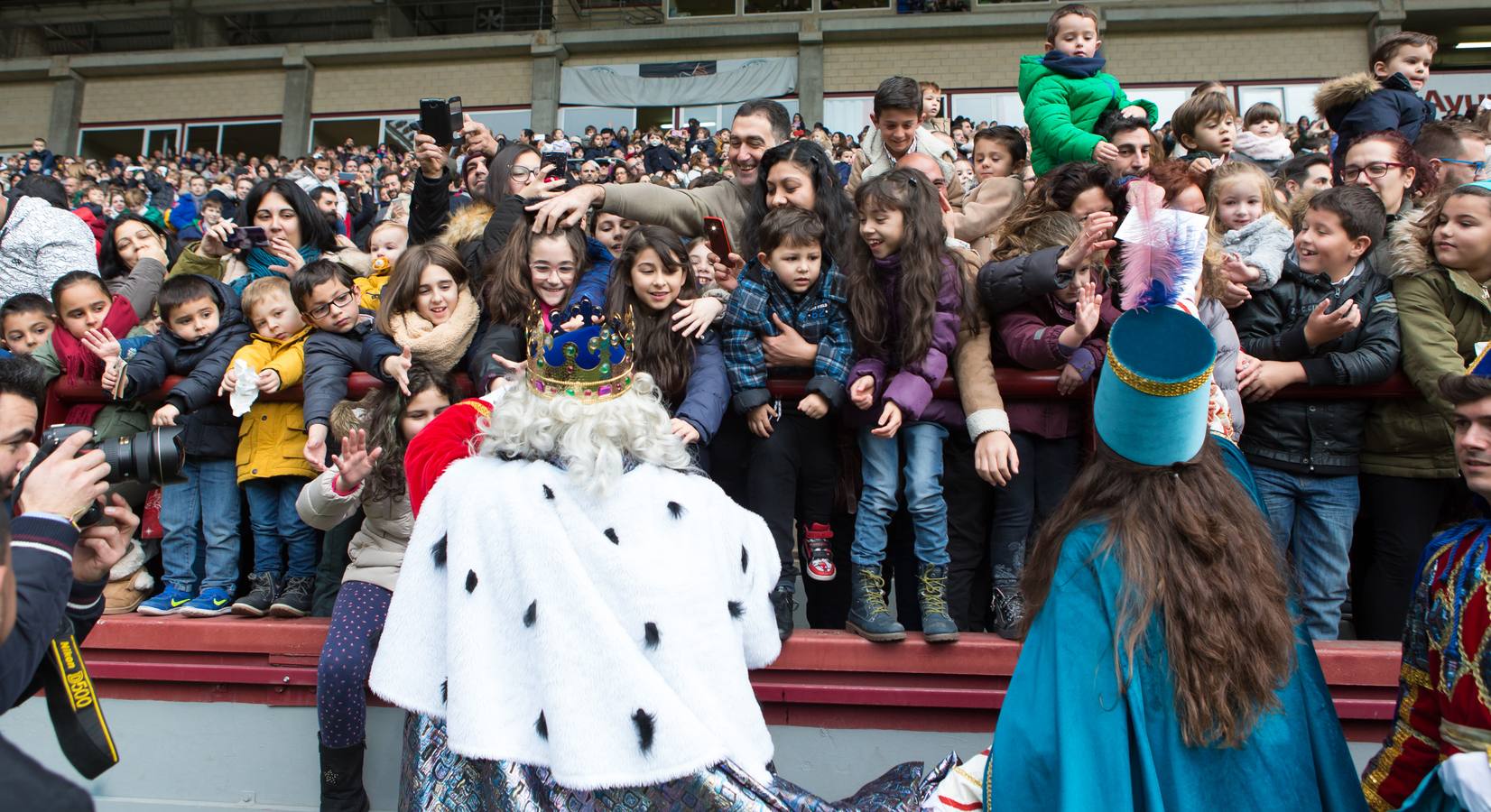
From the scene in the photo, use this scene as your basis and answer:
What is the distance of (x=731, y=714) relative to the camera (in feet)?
8.73

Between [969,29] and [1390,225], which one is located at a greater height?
[969,29]

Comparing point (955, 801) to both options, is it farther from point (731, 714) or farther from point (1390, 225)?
point (1390, 225)

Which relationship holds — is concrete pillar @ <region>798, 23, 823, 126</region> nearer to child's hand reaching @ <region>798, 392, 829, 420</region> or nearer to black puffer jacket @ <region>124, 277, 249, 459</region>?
black puffer jacket @ <region>124, 277, 249, 459</region>

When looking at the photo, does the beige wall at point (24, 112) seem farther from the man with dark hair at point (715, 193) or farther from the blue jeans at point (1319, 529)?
the blue jeans at point (1319, 529)

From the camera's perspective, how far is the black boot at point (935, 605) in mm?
3359

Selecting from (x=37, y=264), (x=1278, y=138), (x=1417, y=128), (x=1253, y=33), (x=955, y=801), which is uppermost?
(x=1253, y=33)

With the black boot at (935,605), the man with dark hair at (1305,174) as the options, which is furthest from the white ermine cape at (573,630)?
the man with dark hair at (1305,174)

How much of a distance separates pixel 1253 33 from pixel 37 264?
23.1 metres

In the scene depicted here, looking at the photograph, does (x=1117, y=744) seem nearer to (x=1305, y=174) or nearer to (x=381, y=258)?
(x=381, y=258)

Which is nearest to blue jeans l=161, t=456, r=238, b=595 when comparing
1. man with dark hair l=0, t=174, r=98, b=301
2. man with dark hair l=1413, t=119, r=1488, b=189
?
man with dark hair l=0, t=174, r=98, b=301

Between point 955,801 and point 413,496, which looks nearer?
point 955,801

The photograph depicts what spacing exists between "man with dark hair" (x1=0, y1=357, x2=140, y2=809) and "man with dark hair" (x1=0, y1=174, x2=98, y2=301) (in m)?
4.13

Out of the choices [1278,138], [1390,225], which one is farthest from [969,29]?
[1390,225]

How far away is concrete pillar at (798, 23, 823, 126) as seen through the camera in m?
22.3
